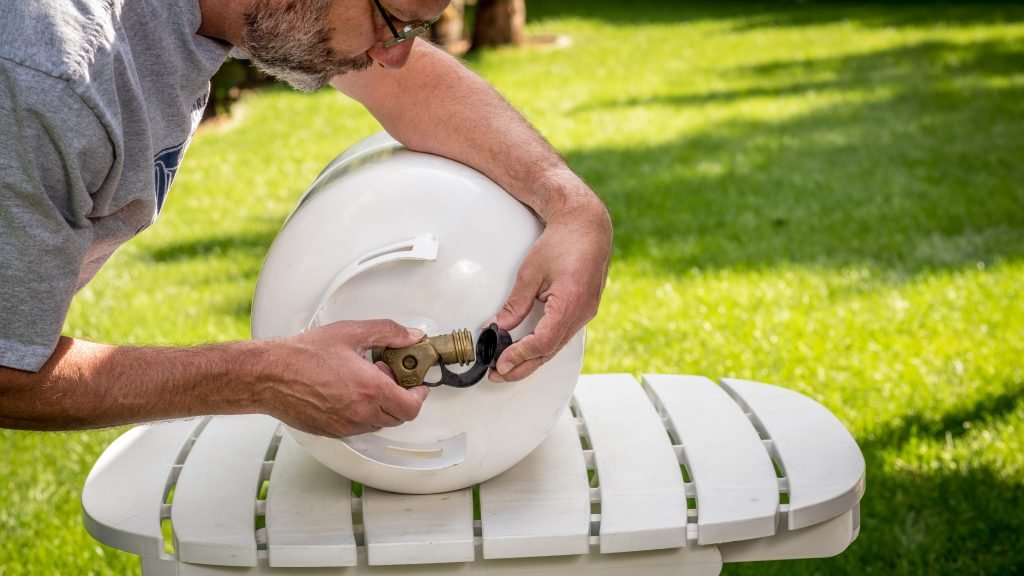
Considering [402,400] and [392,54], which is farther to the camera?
[392,54]

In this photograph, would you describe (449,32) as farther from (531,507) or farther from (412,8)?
(531,507)

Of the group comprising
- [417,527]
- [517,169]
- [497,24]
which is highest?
[517,169]

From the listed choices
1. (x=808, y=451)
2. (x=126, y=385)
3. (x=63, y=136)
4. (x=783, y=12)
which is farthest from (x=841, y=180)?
(x=783, y=12)

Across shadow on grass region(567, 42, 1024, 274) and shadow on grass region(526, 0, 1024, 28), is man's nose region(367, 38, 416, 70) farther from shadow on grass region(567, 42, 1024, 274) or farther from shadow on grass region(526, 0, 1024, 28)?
shadow on grass region(526, 0, 1024, 28)

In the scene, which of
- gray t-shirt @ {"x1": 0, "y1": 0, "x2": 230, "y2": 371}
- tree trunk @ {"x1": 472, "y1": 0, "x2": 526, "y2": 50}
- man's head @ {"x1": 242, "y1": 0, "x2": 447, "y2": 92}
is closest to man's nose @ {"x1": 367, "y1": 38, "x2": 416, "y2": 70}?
man's head @ {"x1": 242, "y1": 0, "x2": 447, "y2": 92}

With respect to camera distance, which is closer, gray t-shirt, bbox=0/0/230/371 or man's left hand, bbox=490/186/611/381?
gray t-shirt, bbox=0/0/230/371

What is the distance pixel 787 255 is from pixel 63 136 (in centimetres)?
357

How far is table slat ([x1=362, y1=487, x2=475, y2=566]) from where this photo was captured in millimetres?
1667

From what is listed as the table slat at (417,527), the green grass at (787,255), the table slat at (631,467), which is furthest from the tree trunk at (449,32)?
the table slat at (417,527)

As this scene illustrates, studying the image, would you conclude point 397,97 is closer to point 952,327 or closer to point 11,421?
point 11,421

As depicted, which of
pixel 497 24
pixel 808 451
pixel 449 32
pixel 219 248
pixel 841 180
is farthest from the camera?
pixel 449 32

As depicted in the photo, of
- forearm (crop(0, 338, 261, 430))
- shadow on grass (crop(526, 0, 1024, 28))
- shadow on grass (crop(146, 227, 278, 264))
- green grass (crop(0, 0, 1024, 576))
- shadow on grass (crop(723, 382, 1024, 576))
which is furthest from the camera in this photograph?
shadow on grass (crop(526, 0, 1024, 28))

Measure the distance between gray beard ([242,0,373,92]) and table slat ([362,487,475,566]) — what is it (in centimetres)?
72

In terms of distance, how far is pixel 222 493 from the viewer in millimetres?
1854
